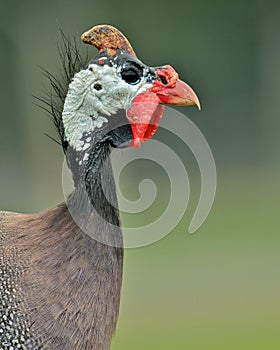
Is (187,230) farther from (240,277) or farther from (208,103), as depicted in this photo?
(208,103)

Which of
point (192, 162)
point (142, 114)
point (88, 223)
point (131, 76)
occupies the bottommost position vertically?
point (88, 223)

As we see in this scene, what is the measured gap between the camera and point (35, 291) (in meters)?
2.13

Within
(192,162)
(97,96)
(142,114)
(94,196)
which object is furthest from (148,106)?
(192,162)

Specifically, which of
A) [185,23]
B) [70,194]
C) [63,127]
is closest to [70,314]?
[70,194]

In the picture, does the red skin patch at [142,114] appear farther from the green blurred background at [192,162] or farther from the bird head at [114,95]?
the green blurred background at [192,162]

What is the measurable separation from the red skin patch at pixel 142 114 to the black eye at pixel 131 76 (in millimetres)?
44

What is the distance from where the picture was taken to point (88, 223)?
2.21m

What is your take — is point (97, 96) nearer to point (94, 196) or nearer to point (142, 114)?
point (142, 114)

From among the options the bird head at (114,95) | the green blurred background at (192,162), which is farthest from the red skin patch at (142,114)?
the green blurred background at (192,162)

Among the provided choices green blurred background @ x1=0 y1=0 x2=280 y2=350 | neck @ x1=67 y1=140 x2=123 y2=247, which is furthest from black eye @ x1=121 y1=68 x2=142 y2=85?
green blurred background @ x1=0 y1=0 x2=280 y2=350

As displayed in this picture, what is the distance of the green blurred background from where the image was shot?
4520 mm

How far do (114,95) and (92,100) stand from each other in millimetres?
62

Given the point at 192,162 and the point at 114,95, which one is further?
the point at 192,162

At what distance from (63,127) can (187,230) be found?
3.67m
